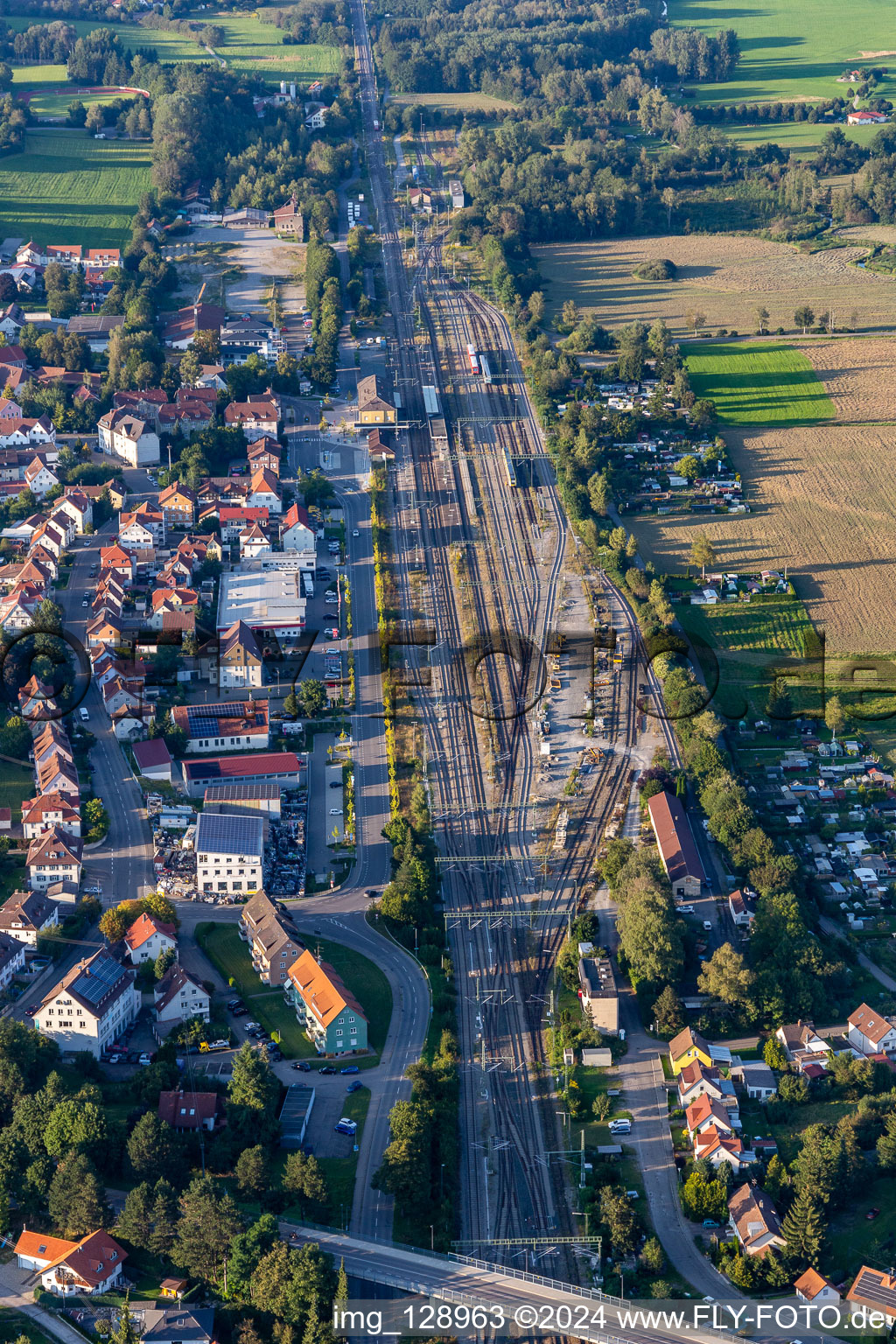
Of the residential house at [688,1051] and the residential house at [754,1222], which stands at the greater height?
the residential house at [688,1051]

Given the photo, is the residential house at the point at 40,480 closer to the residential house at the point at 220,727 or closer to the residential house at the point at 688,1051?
the residential house at the point at 220,727

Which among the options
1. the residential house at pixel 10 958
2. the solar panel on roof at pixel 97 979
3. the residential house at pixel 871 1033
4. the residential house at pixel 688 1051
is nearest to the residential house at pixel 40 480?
the residential house at pixel 10 958

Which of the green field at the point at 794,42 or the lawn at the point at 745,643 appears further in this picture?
the green field at the point at 794,42

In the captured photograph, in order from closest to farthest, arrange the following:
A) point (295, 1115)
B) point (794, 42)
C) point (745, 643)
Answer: point (295, 1115) → point (745, 643) → point (794, 42)

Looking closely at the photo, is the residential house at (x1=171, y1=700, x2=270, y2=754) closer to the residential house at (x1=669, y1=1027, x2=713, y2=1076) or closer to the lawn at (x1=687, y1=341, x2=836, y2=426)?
the residential house at (x1=669, y1=1027, x2=713, y2=1076)

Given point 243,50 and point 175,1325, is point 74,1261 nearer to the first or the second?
point 175,1325

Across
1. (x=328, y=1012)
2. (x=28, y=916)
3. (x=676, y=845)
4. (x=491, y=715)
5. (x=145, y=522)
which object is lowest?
(x=328, y=1012)

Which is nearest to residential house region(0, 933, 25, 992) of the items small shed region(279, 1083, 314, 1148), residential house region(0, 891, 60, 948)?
residential house region(0, 891, 60, 948)

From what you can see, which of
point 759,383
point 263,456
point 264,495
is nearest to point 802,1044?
point 264,495
